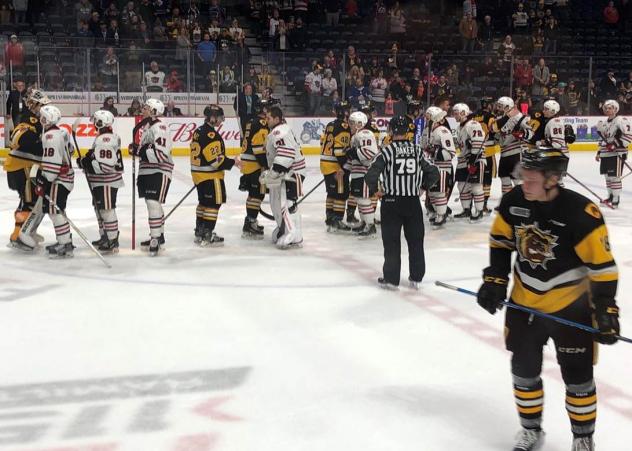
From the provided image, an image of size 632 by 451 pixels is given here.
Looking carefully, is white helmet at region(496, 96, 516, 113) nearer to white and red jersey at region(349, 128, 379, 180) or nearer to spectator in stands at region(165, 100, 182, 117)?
white and red jersey at region(349, 128, 379, 180)

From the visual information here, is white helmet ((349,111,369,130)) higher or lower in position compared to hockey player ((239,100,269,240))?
higher

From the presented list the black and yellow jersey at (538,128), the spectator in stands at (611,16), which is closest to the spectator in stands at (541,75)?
the spectator in stands at (611,16)

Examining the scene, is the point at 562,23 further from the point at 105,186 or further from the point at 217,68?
the point at 105,186

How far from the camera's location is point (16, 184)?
6.98 m

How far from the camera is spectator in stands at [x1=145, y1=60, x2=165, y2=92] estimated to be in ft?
47.4

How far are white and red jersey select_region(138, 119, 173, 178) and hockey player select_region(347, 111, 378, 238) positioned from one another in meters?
1.76

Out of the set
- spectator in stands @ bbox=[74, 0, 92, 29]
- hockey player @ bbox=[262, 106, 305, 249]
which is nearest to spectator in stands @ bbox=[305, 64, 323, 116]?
spectator in stands @ bbox=[74, 0, 92, 29]

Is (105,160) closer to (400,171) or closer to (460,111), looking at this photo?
(400,171)

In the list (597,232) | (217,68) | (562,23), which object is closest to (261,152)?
(597,232)

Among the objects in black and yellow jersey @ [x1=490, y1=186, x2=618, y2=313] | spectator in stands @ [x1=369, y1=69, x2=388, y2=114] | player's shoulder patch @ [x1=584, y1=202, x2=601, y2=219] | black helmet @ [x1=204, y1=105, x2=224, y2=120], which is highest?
spectator in stands @ [x1=369, y1=69, x2=388, y2=114]

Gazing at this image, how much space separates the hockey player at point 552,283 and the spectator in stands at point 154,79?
1200 cm

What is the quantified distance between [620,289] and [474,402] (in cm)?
272

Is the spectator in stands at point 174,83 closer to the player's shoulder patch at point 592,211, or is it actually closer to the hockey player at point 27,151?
the hockey player at point 27,151

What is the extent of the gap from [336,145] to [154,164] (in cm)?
195
